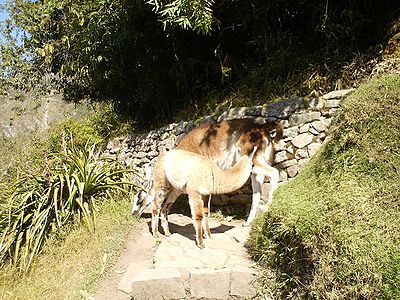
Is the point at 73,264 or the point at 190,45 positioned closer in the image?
the point at 73,264

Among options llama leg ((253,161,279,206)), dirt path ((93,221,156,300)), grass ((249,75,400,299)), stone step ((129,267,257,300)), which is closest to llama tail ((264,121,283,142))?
llama leg ((253,161,279,206))

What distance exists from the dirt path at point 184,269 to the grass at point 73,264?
0.67ft

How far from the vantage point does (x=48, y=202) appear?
6473 millimetres

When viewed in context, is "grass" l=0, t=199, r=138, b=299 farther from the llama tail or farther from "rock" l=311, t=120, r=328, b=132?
"rock" l=311, t=120, r=328, b=132

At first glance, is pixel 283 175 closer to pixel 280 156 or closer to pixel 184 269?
pixel 280 156

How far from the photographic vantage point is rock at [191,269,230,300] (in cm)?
425

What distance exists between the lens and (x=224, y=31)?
8148mm

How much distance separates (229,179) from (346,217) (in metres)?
2.05

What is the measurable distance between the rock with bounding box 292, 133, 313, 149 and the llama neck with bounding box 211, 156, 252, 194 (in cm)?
123

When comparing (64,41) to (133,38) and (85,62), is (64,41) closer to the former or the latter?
(85,62)

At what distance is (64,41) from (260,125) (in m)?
4.74

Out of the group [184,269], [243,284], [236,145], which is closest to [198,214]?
[184,269]

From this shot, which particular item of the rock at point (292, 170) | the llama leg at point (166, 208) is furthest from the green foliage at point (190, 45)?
the llama leg at point (166, 208)

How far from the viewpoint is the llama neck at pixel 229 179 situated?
5.35 metres
